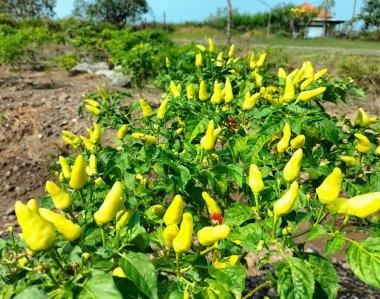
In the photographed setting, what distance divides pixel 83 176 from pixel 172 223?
1.47 ft

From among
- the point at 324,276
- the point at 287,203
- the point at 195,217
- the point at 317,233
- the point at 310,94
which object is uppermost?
the point at 310,94

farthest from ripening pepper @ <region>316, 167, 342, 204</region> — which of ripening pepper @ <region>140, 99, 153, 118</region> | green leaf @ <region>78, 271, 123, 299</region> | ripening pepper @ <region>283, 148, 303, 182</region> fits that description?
ripening pepper @ <region>140, 99, 153, 118</region>

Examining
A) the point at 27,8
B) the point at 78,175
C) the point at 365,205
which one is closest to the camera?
the point at 365,205

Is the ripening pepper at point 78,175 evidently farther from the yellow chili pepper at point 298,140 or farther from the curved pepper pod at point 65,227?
the yellow chili pepper at point 298,140

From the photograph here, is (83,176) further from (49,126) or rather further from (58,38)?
(58,38)

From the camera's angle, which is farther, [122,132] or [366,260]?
[122,132]

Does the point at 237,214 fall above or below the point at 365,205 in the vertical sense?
below

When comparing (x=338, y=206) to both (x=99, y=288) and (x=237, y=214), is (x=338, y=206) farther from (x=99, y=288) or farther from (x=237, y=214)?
(x=99, y=288)

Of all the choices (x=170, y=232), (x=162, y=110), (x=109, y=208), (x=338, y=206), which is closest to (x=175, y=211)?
(x=170, y=232)

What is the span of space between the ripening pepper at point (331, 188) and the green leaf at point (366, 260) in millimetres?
195

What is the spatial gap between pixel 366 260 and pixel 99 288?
873 mm

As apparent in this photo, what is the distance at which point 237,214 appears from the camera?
1770 mm

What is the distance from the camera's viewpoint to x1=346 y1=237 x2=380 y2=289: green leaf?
1.26 m

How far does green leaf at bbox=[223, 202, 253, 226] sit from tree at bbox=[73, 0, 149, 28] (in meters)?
38.5
